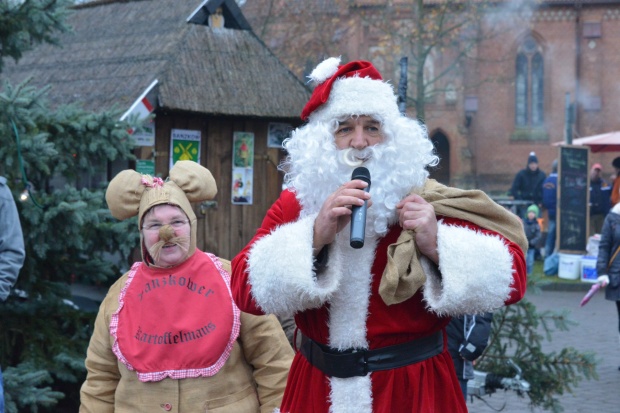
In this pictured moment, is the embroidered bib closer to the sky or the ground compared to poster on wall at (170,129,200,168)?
closer to the ground

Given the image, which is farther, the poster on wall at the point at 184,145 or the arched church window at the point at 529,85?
the arched church window at the point at 529,85

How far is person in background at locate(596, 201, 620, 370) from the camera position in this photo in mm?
9211

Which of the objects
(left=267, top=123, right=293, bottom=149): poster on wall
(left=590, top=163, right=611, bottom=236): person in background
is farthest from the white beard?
(left=590, top=163, right=611, bottom=236): person in background

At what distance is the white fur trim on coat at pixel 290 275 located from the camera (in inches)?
115

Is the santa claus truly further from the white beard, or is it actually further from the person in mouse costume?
the person in mouse costume

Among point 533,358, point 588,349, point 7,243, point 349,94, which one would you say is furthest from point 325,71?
point 588,349

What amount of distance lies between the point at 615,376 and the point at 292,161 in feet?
23.5

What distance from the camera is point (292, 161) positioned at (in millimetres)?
3262

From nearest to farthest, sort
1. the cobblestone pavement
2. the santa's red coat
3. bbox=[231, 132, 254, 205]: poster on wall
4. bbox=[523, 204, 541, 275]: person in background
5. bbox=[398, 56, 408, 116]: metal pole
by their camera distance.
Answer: the santa's red coat, bbox=[398, 56, 408, 116]: metal pole, the cobblestone pavement, bbox=[231, 132, 254, 205]: poster on wall, bbox=[523, 204, 541, 275]: person in background

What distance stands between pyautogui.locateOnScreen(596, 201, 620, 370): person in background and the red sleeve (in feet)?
21.8

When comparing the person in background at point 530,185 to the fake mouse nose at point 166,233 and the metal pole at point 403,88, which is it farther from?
the fake mouse nose at point 166,233

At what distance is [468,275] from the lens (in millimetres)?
2857

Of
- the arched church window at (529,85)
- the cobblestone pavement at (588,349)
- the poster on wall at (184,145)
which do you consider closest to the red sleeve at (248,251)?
the cobblestone pavement at (588,349)

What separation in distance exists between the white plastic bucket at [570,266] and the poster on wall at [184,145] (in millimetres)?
8378
